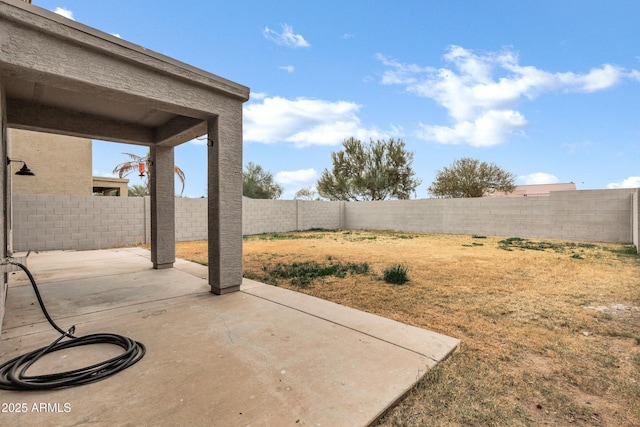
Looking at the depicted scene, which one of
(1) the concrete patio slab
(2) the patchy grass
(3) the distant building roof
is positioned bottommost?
(2) the patchy grass

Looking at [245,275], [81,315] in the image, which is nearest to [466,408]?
[81,315]

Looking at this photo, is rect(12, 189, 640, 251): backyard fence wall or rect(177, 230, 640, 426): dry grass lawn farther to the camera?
rect(12, 189, 640, 251): backyard fence wall

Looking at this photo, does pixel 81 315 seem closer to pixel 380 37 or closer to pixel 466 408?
pixel 466 408

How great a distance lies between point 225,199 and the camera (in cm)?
370

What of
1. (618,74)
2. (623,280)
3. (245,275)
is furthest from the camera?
(618,74)

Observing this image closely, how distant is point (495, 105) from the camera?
1538 centimetres

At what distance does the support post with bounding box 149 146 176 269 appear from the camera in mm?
5211

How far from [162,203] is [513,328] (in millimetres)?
5453

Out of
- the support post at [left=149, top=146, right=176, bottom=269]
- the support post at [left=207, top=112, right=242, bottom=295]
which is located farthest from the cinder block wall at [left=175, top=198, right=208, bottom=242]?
the support post at [left=207, top=112, right=242, bottom=295]

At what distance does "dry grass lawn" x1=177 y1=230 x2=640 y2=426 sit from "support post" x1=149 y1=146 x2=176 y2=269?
152 cm

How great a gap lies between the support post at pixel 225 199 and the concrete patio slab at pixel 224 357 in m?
0.29

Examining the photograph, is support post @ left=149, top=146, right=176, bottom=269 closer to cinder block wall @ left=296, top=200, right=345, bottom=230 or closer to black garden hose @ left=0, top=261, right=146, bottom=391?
black garden hose @ left=0, top=261, right=146, bottom=391

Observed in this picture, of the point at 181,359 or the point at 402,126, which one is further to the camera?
the point at 402,126

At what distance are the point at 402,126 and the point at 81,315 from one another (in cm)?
2193
